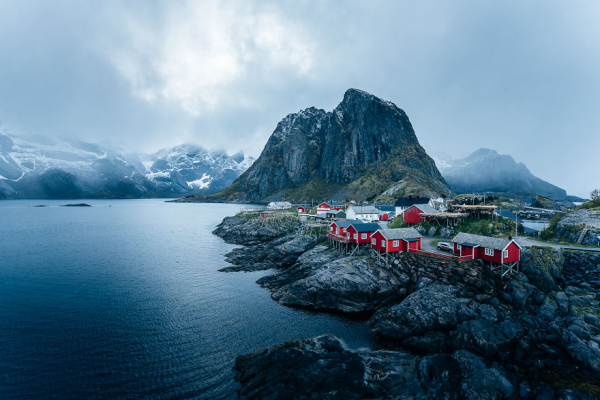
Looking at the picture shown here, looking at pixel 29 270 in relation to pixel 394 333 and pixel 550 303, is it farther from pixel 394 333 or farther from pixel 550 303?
pixel 550 303

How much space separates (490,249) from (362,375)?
23480 millimetres

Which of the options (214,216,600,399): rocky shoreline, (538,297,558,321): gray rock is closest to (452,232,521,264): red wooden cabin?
(214,216,600,399): rocky shoreline

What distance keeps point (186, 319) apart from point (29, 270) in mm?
38225

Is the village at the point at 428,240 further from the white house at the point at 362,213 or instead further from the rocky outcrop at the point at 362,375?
the rocky outcrop at the point at 362,375

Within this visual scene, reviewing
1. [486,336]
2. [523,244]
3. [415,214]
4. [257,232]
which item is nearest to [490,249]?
[523,244]

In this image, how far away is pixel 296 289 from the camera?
3816 centimetres

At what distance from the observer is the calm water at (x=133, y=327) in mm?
21391

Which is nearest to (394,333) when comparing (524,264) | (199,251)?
(524,264)

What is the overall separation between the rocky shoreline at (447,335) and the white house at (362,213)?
3451 centimetres

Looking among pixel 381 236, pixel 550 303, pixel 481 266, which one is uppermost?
pixel 381 236

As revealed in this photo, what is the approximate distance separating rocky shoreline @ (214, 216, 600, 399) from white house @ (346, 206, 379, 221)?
113 ft

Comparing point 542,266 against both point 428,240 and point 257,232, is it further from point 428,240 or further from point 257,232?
point 257,232

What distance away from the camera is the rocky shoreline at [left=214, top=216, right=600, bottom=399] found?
19.8m

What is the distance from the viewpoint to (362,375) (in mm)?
21156
